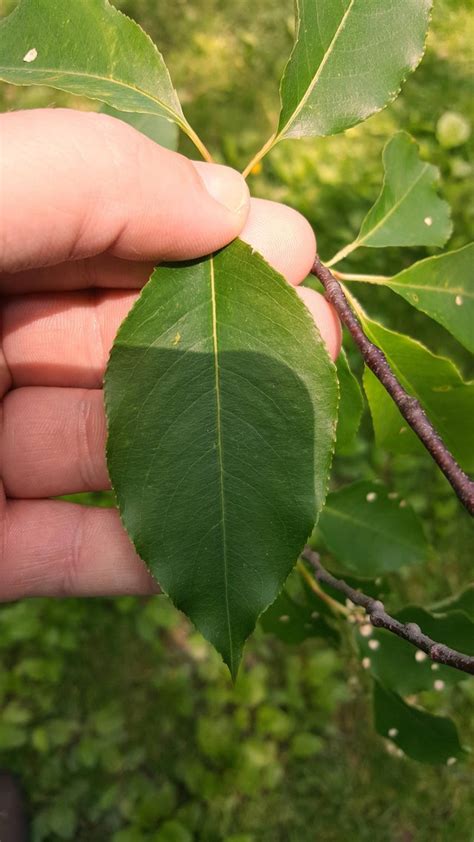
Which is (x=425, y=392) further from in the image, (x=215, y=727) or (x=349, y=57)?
A: (x=215, y=727)

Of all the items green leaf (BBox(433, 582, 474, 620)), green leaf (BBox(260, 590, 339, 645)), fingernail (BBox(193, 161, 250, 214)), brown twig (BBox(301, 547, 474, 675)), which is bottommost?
green leaf (BBox(260, 590, 339, 645))

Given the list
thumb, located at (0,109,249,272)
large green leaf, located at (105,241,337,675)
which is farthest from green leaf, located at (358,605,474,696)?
thumb, located at (0,109,249,272)

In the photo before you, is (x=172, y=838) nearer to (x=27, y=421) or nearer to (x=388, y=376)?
(x=27, y=421)

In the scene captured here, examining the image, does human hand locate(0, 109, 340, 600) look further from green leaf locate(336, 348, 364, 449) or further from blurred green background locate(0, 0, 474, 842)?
blurred green background locate(0, 0, 474, 842)

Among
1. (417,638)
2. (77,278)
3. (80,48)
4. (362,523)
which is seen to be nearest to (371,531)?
(362,523)

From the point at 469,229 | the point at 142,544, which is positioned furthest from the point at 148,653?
the point at 469,229

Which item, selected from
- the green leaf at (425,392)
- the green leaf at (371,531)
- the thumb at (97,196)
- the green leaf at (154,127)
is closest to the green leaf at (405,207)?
the green leaf at (425,392)
